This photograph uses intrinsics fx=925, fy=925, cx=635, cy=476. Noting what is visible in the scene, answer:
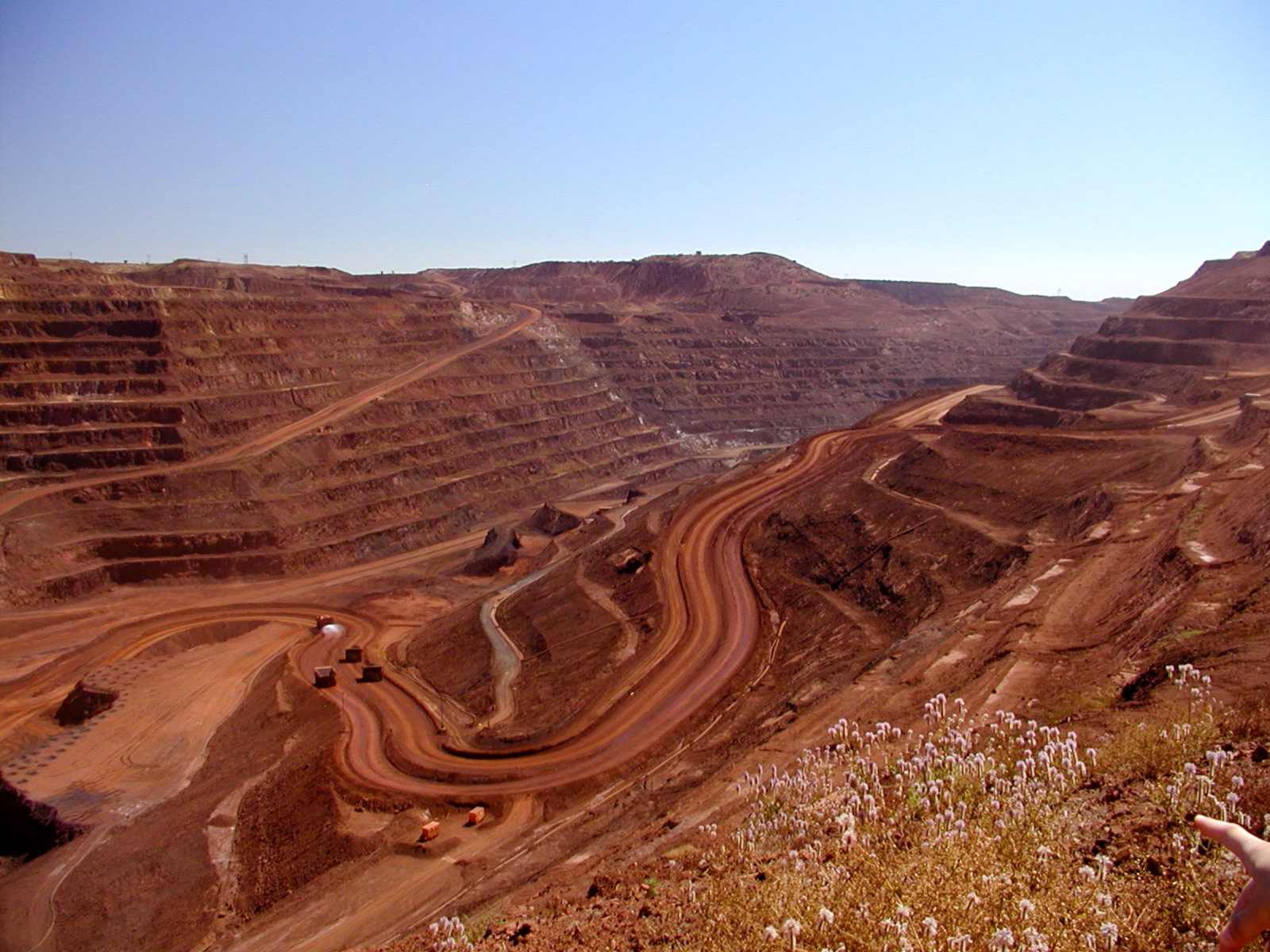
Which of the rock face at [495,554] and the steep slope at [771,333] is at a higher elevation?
the steep slope at [771,333]

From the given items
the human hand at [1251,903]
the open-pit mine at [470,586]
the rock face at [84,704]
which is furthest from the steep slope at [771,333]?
the human hand at [1251,903]

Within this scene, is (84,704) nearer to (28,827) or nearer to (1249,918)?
(28,827)

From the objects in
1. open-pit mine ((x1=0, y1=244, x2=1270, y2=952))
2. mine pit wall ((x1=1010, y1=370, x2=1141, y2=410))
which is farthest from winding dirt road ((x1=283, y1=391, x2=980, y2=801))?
mine pit wall ((x1=1010, y1=370, x2=1141, y2=410))

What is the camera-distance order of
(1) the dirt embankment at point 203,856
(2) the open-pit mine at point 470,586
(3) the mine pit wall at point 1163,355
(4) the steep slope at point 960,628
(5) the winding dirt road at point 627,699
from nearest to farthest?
(4) the steep slope at point 960,628, (2) the open-pit mine at point 470,586, (1) the dirt embankment at point 203,856, (5) the winding dirt road at point 627,699, (3) the mine pit wall at point 1163,355

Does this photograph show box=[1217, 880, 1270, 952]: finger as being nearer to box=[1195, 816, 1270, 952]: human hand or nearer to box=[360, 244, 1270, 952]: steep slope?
box=[1195, 816, 1270, 952]: human hand

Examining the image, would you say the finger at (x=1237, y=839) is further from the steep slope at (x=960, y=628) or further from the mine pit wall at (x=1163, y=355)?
the mine pit wall at (x=1163, y=355)

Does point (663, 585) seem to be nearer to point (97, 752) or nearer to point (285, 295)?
point (97, 752)
